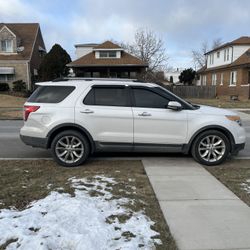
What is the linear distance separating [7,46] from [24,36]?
3.57 meters

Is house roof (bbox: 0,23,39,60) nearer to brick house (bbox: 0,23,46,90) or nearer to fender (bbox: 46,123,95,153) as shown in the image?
brick house (bbox: 0,23,46,90)

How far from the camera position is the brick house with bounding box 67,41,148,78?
35.6 meters

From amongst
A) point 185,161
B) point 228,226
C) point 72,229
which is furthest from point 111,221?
point 185,161

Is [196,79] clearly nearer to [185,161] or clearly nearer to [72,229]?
[185,161]

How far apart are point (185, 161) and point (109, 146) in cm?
170

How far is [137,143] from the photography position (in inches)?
282

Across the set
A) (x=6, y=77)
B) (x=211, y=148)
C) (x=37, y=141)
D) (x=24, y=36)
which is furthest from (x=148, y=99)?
(x=24, y=36)

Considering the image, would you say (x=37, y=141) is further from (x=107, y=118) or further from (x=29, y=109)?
(x=107, y=118)

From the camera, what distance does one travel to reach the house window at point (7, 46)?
132ft

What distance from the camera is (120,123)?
7.09 m

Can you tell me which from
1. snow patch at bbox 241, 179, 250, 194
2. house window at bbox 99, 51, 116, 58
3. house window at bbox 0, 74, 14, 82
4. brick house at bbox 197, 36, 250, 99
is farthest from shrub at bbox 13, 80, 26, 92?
snow patch at bbox 241, 179, 250, 194

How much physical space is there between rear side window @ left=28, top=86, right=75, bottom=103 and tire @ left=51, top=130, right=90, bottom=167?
29.4 inches

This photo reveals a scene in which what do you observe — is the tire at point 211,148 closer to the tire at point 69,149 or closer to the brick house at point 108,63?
the tire at point 69,149

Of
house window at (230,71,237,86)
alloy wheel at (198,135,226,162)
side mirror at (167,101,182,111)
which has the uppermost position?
house window at (230,71,237,86)
